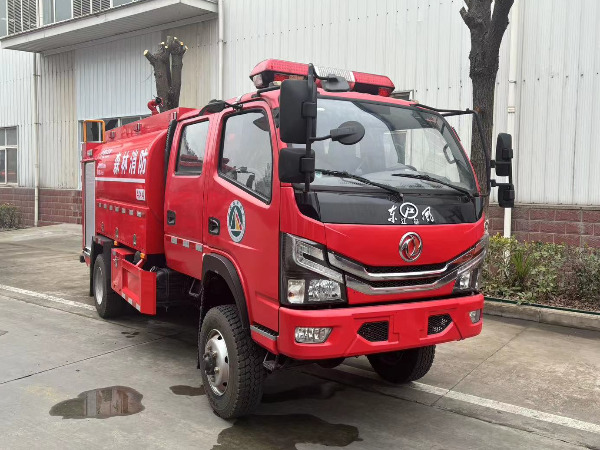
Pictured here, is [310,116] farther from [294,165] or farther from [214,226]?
[214,226]

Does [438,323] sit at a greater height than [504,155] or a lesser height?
lesser

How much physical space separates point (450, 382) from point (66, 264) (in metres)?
8.70

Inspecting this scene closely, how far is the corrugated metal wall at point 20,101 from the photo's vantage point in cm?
1919

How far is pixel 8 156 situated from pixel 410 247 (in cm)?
1979

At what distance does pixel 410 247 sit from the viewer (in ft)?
12.6

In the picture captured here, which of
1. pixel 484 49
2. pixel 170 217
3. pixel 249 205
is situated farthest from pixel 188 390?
pixel 484 49

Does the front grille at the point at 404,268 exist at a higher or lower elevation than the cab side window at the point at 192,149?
lower

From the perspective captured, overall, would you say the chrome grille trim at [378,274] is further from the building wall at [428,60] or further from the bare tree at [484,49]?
the building wall at [428,60]

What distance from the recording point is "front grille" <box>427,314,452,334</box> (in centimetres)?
402

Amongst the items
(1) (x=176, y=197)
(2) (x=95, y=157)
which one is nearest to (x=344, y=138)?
(1) (x=176, y=197)

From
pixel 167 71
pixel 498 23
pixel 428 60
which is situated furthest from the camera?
pixel 167 71

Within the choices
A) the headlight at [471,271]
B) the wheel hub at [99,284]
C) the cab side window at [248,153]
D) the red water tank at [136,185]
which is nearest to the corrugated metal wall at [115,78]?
the red water tank at [136,185]

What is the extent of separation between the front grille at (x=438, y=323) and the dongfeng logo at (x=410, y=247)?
47 centimetres

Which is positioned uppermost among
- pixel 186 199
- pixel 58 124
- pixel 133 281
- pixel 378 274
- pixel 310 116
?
pixel 58 124
